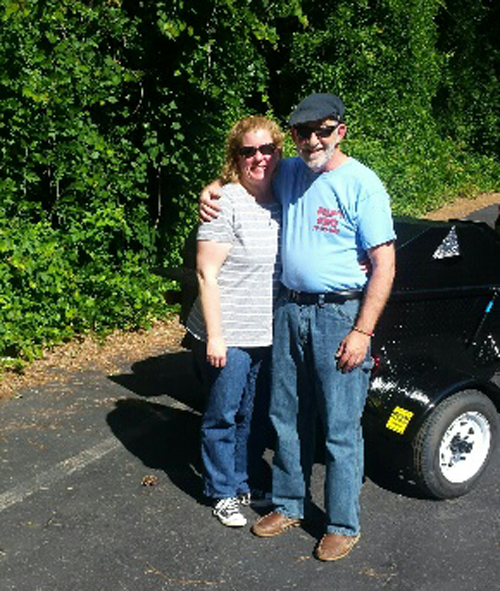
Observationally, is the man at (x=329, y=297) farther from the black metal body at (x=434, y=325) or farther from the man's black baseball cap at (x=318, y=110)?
the black metal body at (x=434, y=325)

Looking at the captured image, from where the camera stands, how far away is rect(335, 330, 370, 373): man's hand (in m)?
3.52

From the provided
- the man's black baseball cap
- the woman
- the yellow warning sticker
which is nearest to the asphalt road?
the woman

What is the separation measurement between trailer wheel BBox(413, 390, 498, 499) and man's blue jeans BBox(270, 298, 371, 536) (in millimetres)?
525

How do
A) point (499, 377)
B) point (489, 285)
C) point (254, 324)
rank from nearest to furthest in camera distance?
point (254, 324), point (489, 285), point (499, 377)

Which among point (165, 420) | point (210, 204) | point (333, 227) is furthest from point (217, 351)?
point (165, 420)

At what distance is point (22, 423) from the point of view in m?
5.32

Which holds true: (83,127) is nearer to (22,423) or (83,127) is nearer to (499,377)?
(22,423)

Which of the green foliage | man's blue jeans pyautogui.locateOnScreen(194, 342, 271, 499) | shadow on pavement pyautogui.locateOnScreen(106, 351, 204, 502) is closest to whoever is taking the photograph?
man's blue jeans pyautogui.locateOnScreen(194, 342, 271, 499)

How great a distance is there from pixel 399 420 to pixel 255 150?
5.04 ft

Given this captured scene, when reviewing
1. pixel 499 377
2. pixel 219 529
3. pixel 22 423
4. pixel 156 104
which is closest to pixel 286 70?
pixel 156 104

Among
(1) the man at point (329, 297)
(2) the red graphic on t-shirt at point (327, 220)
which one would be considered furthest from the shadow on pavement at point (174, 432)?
(2) the red graphic on t-shirt at point (327, 220)

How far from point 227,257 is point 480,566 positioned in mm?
1821

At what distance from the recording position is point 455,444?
171 inches

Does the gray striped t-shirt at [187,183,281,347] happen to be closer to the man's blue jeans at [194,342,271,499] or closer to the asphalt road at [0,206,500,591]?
the man's blue jeans at [194,342,271,499]
